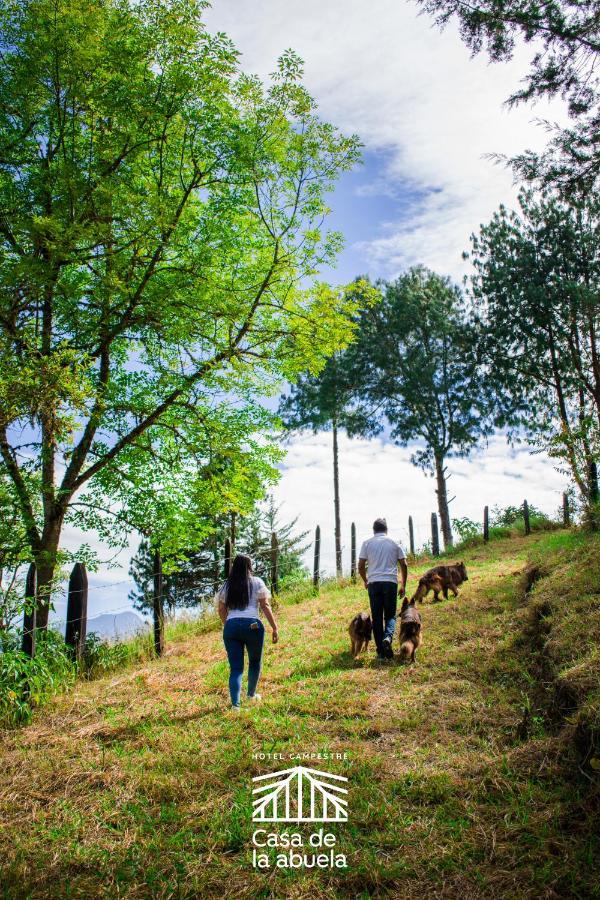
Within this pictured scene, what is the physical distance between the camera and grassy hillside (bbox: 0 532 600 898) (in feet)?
10.9

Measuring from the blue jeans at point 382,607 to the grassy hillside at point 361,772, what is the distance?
430mm

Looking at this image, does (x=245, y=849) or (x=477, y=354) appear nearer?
(x=245, y=849)

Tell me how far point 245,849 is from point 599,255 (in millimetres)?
24417

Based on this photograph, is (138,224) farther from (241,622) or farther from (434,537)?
(434,537)

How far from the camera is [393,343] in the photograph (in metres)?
28.7

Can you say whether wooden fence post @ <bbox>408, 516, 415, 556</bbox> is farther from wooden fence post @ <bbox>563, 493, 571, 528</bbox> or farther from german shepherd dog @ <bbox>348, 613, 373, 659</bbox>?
german shepherd dog @ <bbox>348, 613, 373, 659</bbox>

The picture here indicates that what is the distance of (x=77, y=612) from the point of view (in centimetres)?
894

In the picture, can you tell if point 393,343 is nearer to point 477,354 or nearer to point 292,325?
point 477,354

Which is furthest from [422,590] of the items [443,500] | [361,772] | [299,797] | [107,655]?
[443,500]

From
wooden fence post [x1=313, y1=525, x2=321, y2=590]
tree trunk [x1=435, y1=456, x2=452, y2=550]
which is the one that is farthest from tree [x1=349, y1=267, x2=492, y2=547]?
wooden fence post [x1=313, y1=525, x2=321, y2=590]

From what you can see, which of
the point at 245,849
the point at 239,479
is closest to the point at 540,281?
the point at 239,479

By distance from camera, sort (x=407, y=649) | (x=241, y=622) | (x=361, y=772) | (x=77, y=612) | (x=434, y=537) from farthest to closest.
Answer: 1. (x=434, y=537)
2. (x=77, y=612)
3. (x=407, y=649)
4. (x=241, y=622)
5. (x=361, y=772)

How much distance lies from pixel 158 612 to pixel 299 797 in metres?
6.96

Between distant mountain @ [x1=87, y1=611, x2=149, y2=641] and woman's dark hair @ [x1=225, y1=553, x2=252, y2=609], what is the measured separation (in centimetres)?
418
